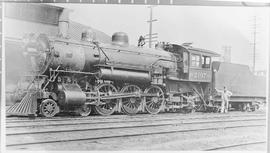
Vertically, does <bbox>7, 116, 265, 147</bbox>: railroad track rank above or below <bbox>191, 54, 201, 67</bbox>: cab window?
below

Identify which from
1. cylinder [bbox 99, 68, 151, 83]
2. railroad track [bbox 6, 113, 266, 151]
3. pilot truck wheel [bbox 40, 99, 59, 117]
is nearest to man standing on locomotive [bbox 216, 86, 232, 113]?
railroad track [bbox 6, 113, 266, 151]

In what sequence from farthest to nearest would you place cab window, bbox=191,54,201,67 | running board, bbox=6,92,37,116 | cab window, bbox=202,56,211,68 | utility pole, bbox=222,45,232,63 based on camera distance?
cab window, bbox=191,54,201,67 < cab window, bbox=202,56,211,68 < utility pole, bbox=222,45,232,63 < running board, bbox=6,92,37,116

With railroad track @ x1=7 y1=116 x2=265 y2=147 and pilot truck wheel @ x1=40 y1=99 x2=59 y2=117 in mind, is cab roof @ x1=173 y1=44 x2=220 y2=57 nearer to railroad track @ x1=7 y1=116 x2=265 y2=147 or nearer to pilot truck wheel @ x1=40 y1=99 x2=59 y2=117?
railroad track @ x1=7 y1=116 x2=265 y2=147

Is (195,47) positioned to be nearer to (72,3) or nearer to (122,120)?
(122,120)

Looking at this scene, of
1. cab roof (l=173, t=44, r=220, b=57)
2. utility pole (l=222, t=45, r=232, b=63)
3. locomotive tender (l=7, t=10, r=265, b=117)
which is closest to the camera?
locomotive tender (l=7, t=10, r=265, b=117)

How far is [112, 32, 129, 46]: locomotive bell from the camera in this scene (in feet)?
8.71

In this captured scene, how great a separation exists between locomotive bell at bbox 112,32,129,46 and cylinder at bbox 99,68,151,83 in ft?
0.96

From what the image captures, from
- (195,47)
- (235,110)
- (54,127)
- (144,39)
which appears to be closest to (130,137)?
(54,127)

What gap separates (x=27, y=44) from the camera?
2529 millimetres

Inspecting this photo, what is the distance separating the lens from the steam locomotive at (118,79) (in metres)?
2.66

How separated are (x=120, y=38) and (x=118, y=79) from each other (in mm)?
416

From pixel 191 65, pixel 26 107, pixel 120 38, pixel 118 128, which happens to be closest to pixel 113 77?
pixel 120 38

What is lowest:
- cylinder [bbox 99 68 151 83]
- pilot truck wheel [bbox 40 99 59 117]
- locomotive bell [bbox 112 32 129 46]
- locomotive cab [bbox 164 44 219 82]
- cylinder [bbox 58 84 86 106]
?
pilot truck wheel [bbox 40 99 59 117]

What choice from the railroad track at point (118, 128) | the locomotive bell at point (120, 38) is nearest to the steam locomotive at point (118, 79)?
the locomotive bell at point (120, 38)
